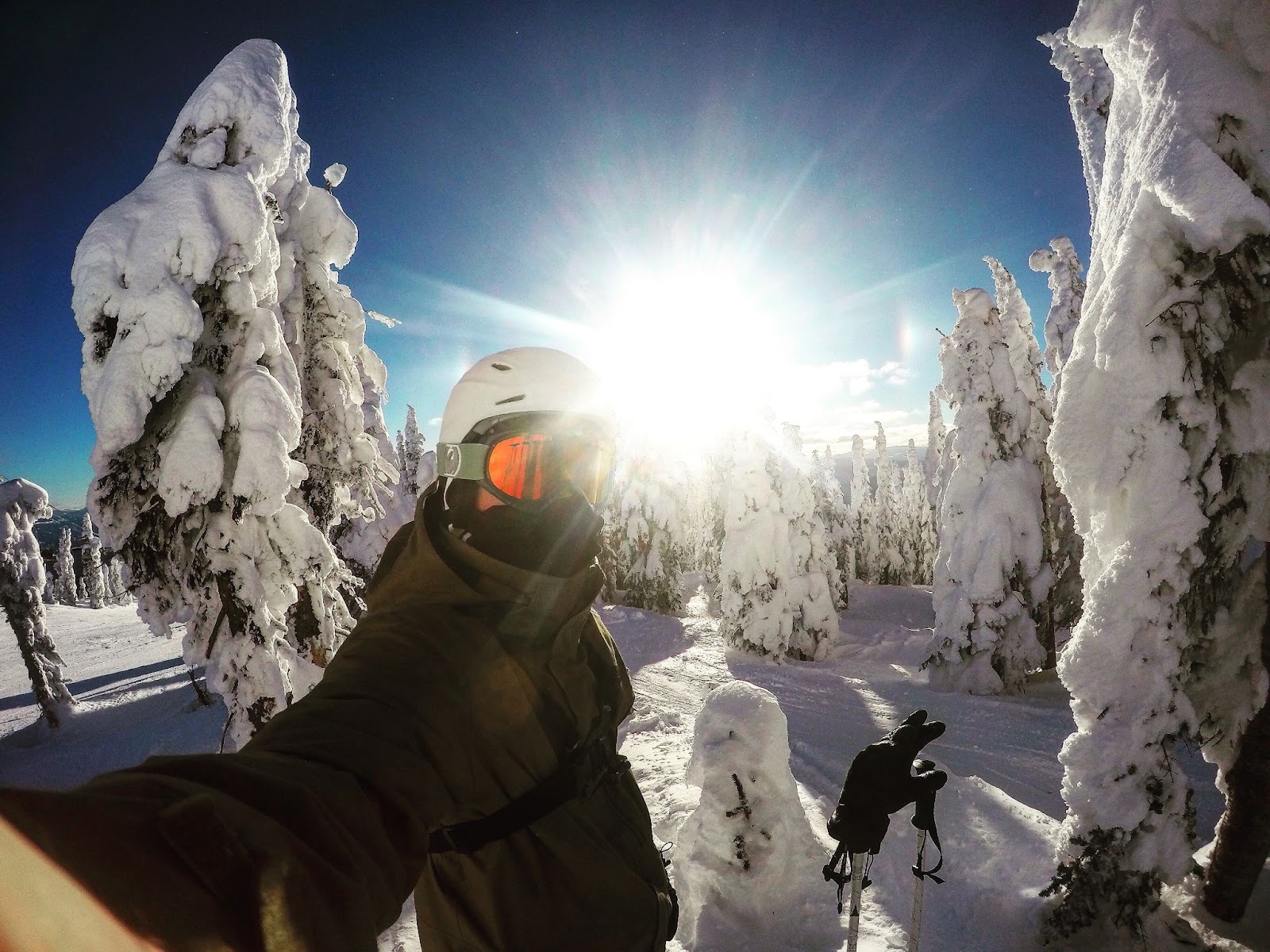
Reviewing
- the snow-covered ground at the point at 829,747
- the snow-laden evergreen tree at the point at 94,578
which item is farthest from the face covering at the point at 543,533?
the snow-laden evergreen tree at the point at 94,578

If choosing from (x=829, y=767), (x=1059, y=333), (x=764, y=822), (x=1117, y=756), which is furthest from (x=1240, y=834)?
(x=1059, y=333)

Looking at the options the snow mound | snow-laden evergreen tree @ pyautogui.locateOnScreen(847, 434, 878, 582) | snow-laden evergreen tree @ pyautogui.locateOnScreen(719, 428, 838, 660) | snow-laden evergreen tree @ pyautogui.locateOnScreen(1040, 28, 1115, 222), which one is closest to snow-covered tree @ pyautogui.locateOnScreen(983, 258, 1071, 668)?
snow-laden evergreen tree @ pyautogui.locateOnScreen(719, 428, 838, 660)

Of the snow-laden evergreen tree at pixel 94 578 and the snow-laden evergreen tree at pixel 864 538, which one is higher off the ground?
the snow-laden evergreen tree at pixel 864 538

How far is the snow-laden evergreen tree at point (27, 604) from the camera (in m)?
16.0

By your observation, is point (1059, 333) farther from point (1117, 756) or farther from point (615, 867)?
point (615, 867)

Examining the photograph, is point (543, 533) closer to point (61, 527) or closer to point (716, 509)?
point (716, 509)

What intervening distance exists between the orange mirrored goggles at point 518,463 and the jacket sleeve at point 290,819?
0.78 m

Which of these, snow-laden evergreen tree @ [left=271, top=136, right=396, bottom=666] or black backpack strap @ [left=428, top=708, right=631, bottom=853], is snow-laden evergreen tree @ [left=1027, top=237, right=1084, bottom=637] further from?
black backpack strap @ [left=428, top=708, right=631, bottom=853]

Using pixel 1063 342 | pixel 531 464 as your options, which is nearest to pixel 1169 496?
pixel 531 464

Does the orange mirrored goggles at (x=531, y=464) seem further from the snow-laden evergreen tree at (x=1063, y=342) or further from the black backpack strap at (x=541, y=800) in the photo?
the snow-laden evergreen tree at (x=1063, y=342)

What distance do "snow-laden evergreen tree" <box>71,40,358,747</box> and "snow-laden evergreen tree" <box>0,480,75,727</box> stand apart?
1542 cm

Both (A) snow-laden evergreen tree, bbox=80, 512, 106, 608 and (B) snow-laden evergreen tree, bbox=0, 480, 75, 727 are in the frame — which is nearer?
(B) snow-laden evergreen tree, bbox=0, 480, 75, 727

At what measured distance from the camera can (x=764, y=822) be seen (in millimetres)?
5191

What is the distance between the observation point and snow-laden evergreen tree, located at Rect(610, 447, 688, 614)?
28.4 m
